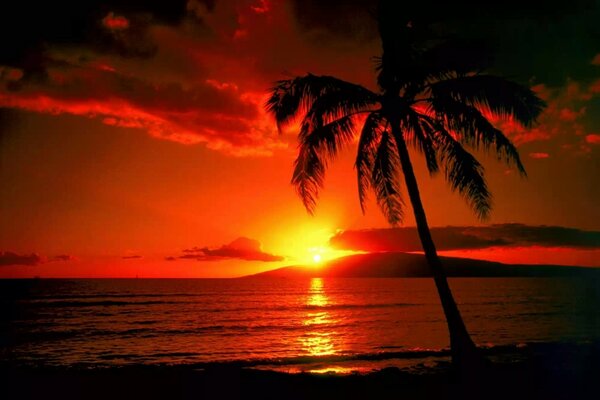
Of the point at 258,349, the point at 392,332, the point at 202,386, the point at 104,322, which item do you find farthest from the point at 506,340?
the point at 104,322

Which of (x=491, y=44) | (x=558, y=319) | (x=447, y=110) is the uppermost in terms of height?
(x=491, y=44)

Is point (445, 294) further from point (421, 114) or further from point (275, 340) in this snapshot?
point (275, 340)

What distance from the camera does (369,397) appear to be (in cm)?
897

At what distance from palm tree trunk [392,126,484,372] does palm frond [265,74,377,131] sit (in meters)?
1.24

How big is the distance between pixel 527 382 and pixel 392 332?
18.4m

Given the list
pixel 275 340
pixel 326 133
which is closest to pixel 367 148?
pixel 326 133

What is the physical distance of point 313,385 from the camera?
1030 cm

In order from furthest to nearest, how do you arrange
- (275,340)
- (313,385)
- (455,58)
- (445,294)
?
(275,340) → (455,58) → (445,294) → (313,385)

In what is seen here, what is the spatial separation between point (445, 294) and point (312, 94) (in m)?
Answer: 5.99

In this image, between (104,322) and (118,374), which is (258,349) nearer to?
(118,374)

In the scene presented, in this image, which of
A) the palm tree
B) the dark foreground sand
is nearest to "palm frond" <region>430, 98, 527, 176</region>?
the palm tree

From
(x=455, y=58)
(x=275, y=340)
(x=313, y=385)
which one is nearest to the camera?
(x=313, y=385)

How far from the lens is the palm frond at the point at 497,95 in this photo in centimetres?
1082

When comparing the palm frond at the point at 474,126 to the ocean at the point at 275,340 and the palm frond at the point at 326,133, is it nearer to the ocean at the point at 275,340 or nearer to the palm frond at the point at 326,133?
the palm frond at the point at 326,133
